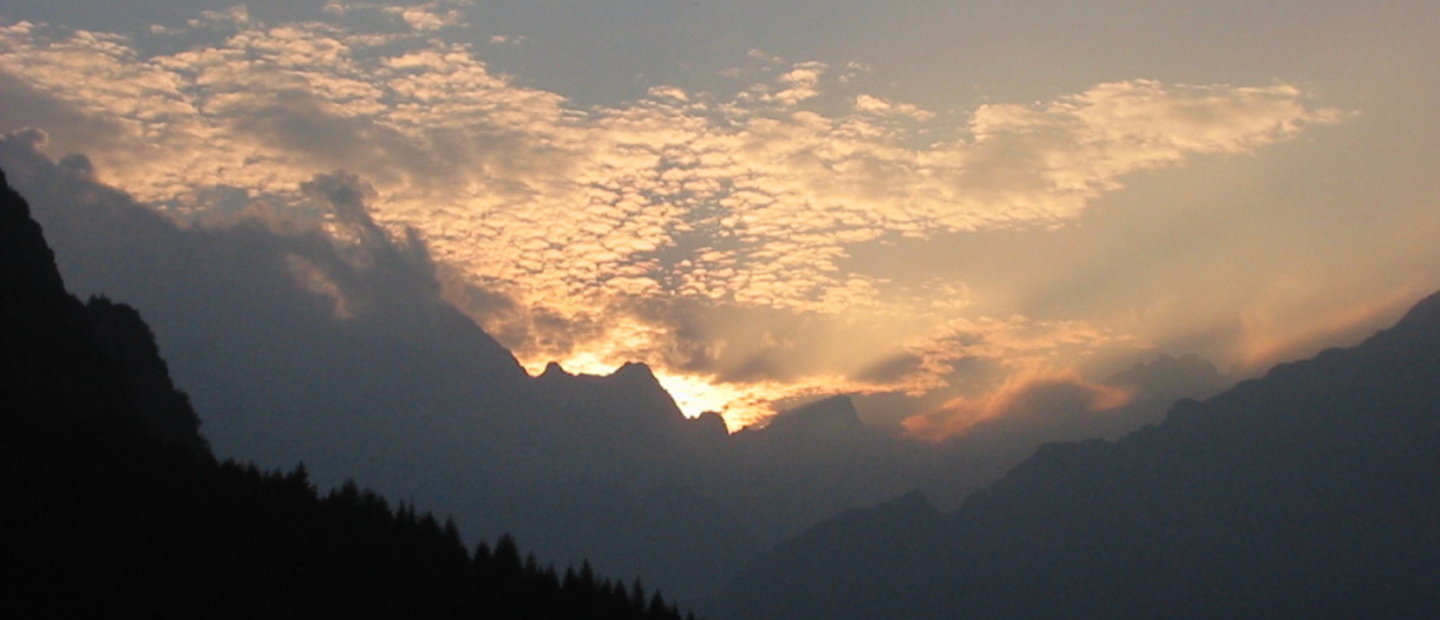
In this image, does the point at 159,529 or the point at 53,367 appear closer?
the point at 159,529

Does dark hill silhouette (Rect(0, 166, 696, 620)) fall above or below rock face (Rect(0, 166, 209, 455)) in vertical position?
below

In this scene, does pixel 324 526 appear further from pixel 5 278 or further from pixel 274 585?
pixel 5 278

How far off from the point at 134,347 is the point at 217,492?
5603cm

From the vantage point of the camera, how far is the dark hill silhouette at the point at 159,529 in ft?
268

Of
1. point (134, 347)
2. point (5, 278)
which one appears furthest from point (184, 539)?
point (134, 347)

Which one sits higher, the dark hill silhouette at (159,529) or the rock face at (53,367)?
the rock face at (53,367)

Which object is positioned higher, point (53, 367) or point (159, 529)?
point (53, 367)

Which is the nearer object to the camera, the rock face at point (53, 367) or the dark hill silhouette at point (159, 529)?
the dark hill silhouette at point (159, 529)

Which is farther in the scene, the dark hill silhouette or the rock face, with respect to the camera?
the rock face

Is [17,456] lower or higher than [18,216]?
lower

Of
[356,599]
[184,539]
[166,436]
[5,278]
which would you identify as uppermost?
[5,278]

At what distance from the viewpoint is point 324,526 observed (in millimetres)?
103625

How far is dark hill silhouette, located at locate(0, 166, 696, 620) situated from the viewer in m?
81.6

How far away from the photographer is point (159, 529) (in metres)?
88.5
